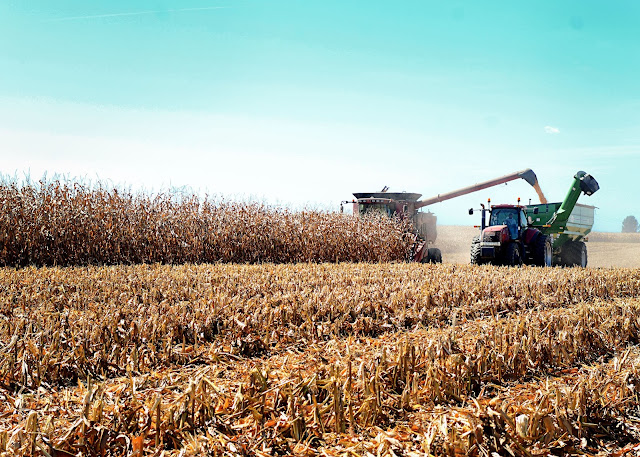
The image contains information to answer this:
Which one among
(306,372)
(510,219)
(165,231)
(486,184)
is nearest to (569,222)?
(486,184)

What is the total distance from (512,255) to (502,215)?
1.26 metres

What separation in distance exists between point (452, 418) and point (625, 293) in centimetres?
690

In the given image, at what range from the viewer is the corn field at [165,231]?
10055 millimetres

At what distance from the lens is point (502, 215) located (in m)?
12.2

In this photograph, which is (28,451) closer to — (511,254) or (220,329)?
(220,329)

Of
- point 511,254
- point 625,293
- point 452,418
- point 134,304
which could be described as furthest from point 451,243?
point 452,418

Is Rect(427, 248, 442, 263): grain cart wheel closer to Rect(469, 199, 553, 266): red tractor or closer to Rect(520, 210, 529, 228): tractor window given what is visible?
Rect(469, 199, 553, 266): red tractor

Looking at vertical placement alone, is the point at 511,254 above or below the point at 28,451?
above

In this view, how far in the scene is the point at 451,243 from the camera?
1025 inches

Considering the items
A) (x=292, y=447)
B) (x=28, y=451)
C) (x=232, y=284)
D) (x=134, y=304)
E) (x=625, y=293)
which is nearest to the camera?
(x=28, y=451)

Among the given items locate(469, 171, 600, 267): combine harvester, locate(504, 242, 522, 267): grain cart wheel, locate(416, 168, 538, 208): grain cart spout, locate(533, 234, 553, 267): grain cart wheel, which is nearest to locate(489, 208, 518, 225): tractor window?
locate(469, 171, 600, 267): combine harvester

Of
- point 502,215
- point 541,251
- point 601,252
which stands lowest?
point 601,252

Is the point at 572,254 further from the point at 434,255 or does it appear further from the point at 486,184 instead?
the point at 434,255

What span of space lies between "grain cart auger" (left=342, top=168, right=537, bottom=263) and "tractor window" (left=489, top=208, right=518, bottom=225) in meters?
2.07
